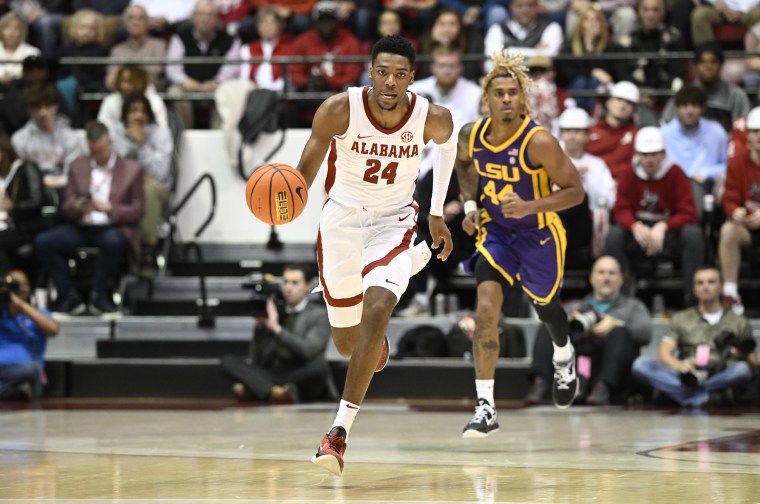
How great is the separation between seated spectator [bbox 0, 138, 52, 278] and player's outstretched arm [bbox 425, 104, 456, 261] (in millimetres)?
6065

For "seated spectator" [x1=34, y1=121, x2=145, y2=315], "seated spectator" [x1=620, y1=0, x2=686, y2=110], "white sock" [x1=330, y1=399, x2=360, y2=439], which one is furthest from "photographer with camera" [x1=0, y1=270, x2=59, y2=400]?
"seated spectator" [x1=620, y1=0, x2=686, y2=110]

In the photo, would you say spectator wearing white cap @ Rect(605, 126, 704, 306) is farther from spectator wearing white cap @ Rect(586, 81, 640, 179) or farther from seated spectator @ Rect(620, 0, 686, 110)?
seated spectator @ Rect(620, 0, 686, 110)

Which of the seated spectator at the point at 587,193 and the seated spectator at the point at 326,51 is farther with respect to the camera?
the seated spectator at the point at 326,51

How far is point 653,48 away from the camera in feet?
43.5

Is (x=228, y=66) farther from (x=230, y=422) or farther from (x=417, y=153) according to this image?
(x=417, y=153)

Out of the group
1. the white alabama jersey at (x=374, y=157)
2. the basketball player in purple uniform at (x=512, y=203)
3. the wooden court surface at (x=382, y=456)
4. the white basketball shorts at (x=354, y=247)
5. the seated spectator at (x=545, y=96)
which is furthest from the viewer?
the seated spectator at (x=545, y=96)

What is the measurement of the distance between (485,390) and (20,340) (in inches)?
197

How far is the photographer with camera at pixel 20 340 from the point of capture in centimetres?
1125

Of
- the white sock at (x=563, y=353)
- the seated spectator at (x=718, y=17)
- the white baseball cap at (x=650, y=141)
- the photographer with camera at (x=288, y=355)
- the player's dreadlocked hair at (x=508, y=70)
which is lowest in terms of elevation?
the photographer with camera at (x=288, y=355)

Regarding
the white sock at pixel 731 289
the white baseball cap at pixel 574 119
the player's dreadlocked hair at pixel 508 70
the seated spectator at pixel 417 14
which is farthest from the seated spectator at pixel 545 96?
the player's dreadlocked hair at pixel 508 70

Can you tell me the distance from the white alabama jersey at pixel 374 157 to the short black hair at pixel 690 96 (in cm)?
559

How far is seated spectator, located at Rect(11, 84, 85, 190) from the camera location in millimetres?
13188

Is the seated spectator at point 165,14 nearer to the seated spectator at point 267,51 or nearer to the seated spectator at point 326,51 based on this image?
the seated spectator at point 267,51

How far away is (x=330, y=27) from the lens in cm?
1392
